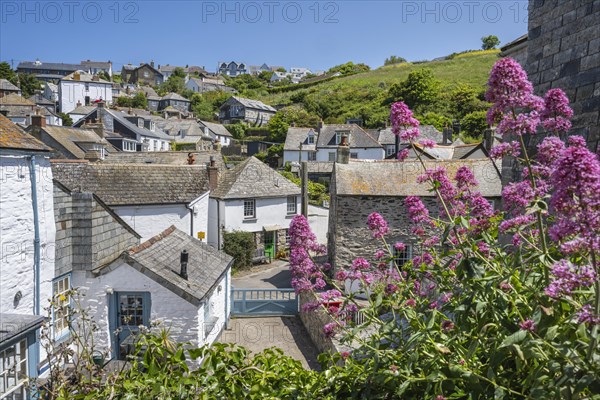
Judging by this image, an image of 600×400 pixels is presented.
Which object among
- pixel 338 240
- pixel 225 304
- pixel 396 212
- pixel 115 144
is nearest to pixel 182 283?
pixel 225 304

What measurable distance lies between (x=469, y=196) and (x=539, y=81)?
4501mm

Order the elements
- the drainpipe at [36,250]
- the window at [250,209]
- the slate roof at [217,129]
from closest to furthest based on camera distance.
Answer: the drainpipe at [36,250], the window at [250,209], the slate roof at [217,129]

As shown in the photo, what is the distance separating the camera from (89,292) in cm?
1191

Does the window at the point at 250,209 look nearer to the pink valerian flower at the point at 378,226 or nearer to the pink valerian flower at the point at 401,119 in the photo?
the pink valerian flower at the point at 378,226

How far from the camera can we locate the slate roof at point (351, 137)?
157 feet

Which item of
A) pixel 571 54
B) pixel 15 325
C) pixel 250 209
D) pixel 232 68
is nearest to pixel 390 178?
pixel 250 209

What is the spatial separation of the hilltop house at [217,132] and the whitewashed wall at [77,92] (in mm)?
23057

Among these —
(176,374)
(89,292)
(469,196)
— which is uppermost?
(469,196)

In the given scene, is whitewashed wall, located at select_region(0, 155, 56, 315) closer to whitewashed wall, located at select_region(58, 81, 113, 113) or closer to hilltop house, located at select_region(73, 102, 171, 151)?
hilltop house, located at select_region(73, 102, 171, 151)

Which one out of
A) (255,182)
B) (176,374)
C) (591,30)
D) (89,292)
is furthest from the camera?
(255,182)

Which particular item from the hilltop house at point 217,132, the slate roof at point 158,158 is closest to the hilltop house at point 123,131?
the hilltop house at point 217,132

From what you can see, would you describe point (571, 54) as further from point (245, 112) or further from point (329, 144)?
point (245, 112)

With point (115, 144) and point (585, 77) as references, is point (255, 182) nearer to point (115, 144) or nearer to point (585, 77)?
point (585, 77)

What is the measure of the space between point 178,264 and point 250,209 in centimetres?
1386
